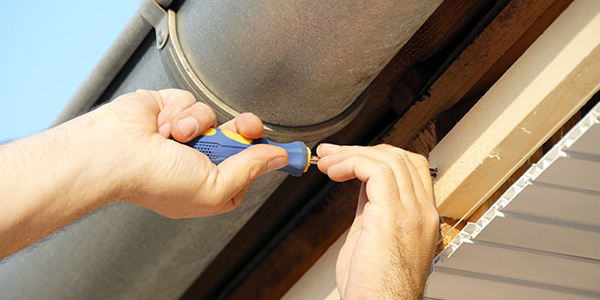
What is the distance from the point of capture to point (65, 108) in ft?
4.48

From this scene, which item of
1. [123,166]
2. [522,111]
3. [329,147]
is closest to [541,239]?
[522,111]

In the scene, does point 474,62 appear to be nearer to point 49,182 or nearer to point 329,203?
point 329,203

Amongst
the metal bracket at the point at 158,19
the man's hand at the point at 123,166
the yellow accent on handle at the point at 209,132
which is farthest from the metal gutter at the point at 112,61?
the yellow accent on handle at the point at 209,132

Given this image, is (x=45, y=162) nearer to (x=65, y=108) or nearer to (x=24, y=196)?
(x=24, y=196)

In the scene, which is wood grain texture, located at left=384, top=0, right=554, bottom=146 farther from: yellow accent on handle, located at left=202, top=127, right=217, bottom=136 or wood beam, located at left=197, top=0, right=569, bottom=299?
yellow accent on handle, located at left=202, top=127, right=217, bottom=136

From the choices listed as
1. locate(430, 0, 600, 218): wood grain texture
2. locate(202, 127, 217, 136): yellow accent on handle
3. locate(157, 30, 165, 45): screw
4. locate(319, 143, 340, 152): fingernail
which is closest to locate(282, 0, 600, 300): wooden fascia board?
locate(430, 0, 600, 218): wood grain texture

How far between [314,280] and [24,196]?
89cm

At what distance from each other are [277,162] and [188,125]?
185mm

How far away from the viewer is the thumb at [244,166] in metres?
1.04

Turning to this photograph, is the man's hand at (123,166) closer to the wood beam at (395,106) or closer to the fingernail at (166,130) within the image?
the fingernail at (166,130)

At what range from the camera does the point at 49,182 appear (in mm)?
924

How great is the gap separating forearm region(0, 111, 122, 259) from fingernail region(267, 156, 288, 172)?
288mm

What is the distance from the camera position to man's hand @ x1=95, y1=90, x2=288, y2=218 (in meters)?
1.00

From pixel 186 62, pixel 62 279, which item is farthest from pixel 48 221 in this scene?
pixel 62 279
